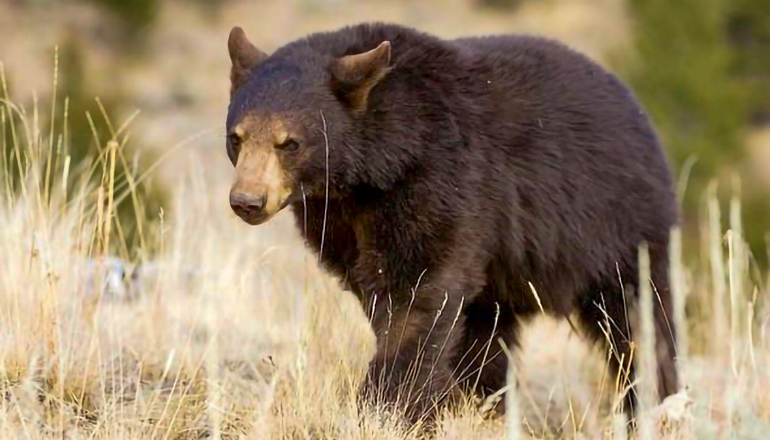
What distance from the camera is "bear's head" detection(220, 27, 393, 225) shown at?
4.27 metres

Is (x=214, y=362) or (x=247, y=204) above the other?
(x=247, y=204)

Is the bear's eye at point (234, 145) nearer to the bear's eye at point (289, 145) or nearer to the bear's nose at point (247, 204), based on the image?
the bear's eye at point (289, 145)

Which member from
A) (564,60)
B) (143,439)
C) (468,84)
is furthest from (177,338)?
(564,60)

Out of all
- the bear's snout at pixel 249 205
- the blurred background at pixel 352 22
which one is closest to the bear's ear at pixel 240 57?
the bear's snout at pixel 249 205

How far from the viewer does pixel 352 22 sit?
1307 inches

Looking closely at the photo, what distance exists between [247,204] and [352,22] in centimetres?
2958

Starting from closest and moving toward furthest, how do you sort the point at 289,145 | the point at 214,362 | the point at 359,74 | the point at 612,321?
1. the point at 214,362
2. the point at 289,145
3. the point at 359,74
4. the point at 612,321

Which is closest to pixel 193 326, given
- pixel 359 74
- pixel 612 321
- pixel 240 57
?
pixel 240 57

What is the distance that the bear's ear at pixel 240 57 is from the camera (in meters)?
4.66

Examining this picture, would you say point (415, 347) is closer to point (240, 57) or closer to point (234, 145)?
point (234, 145)

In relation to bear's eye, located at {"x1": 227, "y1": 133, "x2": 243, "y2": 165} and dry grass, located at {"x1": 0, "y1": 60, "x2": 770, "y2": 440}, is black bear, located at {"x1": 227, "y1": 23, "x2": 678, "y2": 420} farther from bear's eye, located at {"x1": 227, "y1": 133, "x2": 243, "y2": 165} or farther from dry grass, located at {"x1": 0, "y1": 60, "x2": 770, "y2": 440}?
dry grass, located at {"x1": 0, "y1": 60, "x2": 770, "y2": 440}

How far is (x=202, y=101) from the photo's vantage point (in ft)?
101

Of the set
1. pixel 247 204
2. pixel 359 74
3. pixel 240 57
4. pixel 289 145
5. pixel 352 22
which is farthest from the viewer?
pixel 352 22

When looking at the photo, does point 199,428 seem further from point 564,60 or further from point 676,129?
point 676,129
